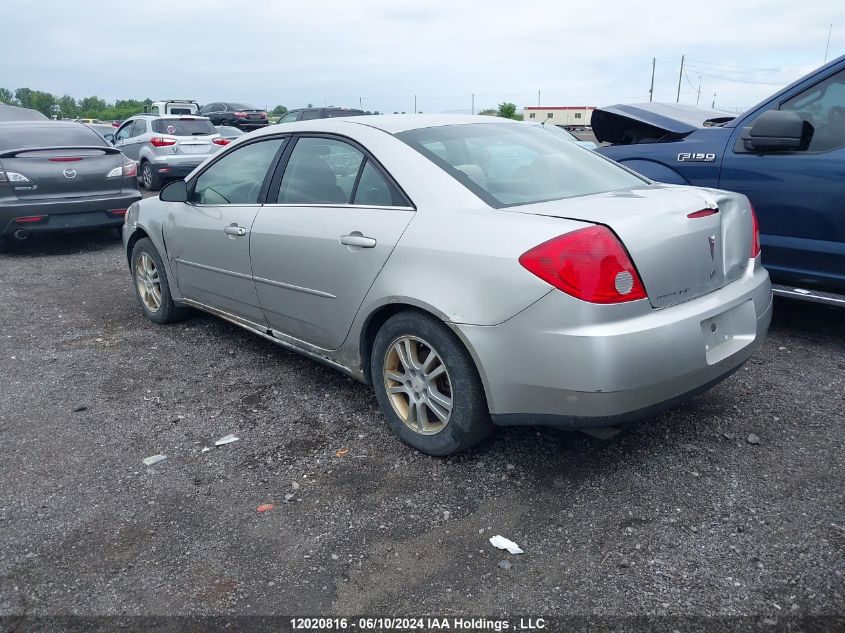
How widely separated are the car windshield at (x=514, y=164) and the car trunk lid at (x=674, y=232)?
A: 0.59 feet

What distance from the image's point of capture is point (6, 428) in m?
3.74

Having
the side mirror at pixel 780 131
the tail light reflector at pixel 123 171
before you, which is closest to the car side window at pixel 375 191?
the side mirror at pixel 780 131

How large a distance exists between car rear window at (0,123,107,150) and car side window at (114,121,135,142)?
6957 mm

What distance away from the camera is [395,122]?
373 cm

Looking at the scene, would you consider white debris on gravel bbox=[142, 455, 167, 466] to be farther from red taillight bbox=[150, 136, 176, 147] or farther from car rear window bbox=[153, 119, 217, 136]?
car rear window bbox=[153, 119, 217, 136]

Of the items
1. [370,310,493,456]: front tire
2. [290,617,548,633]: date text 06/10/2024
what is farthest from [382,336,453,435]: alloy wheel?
[290,617,548,633]: date text 06/10/2024

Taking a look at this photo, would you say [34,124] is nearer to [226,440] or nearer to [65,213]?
[65,213]

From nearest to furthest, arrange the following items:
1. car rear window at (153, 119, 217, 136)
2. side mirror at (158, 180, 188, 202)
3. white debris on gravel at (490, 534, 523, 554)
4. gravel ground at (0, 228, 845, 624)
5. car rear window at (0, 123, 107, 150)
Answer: gravel ground at (0, 228, 845, 624)
white debris on gravel at (490, 534, 523, 554)
side mirror at (158, 180, 188, 202)
car rear window at (0, 123, 107, 150)
car rear window at (153, 119, 217, 136)

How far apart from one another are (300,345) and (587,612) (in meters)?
2.24

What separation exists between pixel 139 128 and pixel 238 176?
12.3 metres

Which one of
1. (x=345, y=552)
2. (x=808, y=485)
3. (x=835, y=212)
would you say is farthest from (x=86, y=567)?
(x=835, y=212)

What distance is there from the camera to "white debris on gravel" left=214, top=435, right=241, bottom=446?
3514mm

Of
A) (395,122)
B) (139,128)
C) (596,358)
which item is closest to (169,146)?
(139,128)

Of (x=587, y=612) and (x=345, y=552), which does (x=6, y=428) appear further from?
(x=587, y=612)
